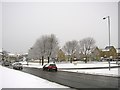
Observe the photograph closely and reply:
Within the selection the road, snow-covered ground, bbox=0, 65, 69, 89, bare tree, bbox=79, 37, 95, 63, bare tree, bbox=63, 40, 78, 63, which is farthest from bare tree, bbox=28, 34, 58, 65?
snow-covered ground, bbox=0, 65, 69, 89

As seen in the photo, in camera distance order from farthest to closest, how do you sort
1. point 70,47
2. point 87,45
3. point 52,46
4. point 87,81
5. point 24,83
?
1. point 70,47
2. point 87,45
3. point 52,46
4. point 87,81
5. point 24,83

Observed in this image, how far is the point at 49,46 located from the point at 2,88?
206 feet

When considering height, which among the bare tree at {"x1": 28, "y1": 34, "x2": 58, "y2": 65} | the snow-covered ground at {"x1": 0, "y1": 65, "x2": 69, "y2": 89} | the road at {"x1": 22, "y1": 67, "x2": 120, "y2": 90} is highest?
the bare tree at {"x1": 28, "y1": 34, "x2": 58, "y2": 65}

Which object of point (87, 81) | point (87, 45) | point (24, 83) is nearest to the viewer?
point (24, 83)

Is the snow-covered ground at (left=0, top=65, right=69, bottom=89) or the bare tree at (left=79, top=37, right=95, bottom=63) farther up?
the bare tree at (left=79, top=37, right=95, bottom=63)

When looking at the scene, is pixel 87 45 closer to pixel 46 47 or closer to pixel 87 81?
pixel 46 47

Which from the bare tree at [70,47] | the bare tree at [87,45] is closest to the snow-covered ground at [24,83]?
the bare tree at [87,45]

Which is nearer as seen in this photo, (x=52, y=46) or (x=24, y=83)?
(x=24, y=83)

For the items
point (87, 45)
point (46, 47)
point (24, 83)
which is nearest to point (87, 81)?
point (24, 83)

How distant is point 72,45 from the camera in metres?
113

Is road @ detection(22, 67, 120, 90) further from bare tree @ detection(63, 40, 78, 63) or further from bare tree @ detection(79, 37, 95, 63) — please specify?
bare tree @ detection(63, 40, 78, 63)

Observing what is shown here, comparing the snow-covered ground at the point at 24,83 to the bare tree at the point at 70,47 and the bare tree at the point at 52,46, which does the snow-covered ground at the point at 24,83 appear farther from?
the bare tree at the point at 70,47

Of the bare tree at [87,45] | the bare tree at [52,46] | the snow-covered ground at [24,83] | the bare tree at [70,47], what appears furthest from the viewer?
the bare tree at [70,47]

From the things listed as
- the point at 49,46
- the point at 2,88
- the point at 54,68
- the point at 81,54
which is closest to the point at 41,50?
the point at 49,46
